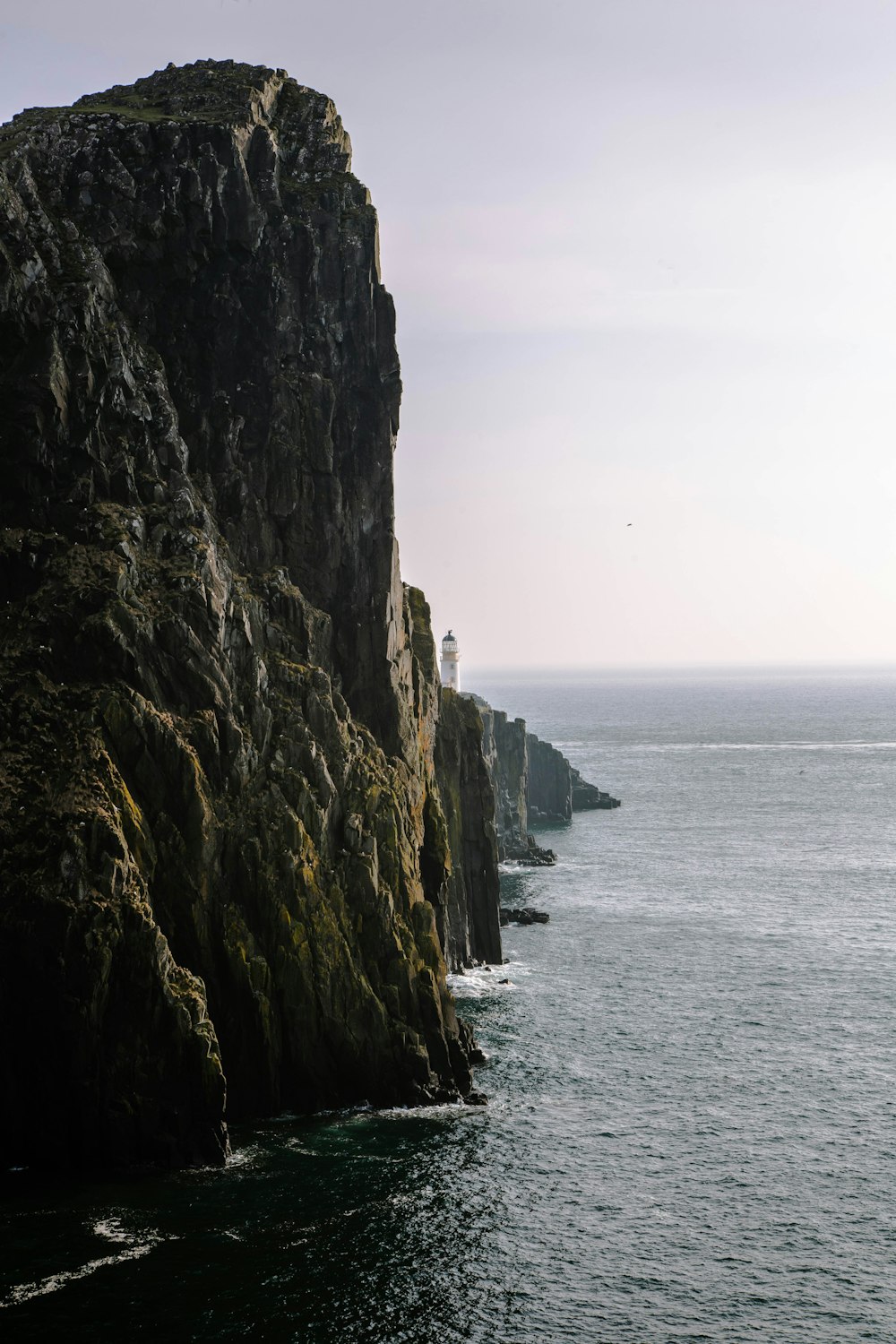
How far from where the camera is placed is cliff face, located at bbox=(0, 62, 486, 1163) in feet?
245

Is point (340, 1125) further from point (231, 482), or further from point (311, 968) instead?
point (231, 482)

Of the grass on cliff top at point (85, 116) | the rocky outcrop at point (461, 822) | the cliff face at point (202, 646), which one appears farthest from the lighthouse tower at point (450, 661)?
the grass on cliff top at point (85, 116)

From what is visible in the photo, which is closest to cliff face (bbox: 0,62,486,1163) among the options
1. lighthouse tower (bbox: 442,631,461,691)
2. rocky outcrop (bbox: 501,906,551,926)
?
rocky outcrop (bbox: 501,906,551,926)

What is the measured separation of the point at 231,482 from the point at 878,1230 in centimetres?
6649

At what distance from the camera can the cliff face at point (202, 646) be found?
7462cm

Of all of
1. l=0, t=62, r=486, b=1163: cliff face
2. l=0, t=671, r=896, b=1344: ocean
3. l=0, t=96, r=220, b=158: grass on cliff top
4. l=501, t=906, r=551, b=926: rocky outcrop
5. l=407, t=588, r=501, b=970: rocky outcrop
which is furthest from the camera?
l=501, t=906, r=551, b=926: rocky outcrop

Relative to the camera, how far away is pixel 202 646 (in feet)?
291

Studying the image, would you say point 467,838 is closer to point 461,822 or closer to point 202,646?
point 461,822

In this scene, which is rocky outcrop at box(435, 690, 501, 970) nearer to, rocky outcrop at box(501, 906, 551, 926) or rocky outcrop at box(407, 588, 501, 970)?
rocky outcrop at box(407, 588, 501, 970)

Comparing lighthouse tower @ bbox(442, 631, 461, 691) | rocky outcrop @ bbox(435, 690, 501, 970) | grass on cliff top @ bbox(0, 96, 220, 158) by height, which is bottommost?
rocky outcrop @ bbox(435, 690, 501, 970)

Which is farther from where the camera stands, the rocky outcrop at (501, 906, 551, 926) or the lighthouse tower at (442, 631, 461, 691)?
the lighthouse tower at (442, 631, 461, 691)

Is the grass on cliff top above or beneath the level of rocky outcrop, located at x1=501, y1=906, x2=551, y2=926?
above

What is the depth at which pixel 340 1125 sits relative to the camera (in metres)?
81.2

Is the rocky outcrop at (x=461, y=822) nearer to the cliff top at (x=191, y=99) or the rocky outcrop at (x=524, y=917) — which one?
the rocky outcrop at (x=524, y=917)
